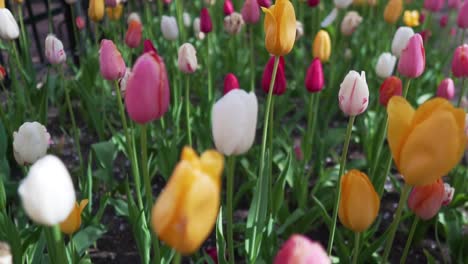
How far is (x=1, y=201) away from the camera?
1.40m

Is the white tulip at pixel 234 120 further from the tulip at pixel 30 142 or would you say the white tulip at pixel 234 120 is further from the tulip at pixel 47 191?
the tulip at pixel 30 142

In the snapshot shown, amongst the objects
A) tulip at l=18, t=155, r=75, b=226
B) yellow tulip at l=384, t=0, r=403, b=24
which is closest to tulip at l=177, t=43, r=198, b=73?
tulip at l=18, t=155, r=75, b=226

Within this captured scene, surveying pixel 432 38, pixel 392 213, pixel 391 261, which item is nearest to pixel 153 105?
pixel 391 261

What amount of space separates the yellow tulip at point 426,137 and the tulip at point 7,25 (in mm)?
1363

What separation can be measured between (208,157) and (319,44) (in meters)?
1.53

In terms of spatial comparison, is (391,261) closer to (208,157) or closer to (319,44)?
(319,44)

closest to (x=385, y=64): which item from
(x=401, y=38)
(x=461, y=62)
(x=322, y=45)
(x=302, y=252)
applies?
(x=401, y=38)

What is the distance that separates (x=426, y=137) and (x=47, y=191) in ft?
1.86

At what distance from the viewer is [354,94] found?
1224 mm

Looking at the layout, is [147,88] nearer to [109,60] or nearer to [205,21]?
[109,60]

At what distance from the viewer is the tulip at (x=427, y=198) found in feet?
4.07

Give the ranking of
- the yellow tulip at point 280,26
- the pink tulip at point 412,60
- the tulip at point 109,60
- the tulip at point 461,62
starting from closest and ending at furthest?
the yellow tulip at point 280,26
the tulip at point 109,60
the pink tulip at point 412,60
the tulip at point 461,62

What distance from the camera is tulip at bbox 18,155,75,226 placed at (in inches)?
27.3

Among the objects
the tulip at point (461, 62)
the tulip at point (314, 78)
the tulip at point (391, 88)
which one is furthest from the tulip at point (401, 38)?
the tulip at point (314, 78)
